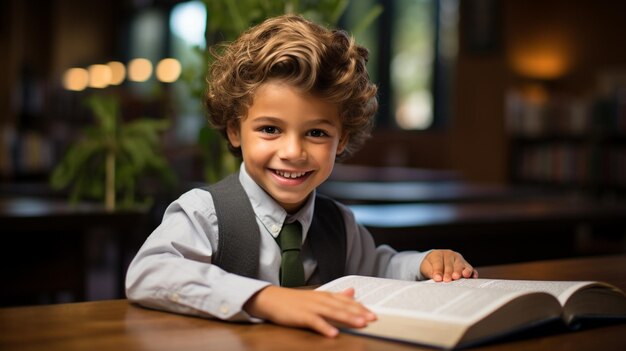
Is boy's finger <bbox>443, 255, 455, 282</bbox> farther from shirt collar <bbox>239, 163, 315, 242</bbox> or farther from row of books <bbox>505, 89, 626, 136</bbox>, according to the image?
row of books <bbox>505, 89, 626, 136</bbox>

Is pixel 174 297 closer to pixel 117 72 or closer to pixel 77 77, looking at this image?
pixel 117 72

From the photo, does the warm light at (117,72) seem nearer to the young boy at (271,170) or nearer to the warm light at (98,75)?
the warm light at (98,75)

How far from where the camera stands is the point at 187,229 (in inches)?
44.6

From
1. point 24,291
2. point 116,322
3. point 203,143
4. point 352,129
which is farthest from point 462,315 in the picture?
point 24,291

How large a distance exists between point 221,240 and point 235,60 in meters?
0.26

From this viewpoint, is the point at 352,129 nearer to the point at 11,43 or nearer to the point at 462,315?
the point at 462,315

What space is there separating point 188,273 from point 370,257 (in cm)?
46

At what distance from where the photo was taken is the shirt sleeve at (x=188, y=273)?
38.7 inches

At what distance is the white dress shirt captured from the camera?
3.27 feet

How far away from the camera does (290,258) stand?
1239 millimetres

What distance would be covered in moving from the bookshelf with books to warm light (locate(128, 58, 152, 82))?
7812 millimetres

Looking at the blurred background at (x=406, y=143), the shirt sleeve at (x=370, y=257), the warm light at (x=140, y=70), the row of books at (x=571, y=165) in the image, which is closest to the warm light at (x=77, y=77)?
the warm light at (x=140, y=70)

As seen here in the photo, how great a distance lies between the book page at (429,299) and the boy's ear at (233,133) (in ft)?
1.11

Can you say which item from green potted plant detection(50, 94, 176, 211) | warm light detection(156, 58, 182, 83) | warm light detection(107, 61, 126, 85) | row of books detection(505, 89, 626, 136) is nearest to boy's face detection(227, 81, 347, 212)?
green potted plant detection(50, 94, 176, 211)
